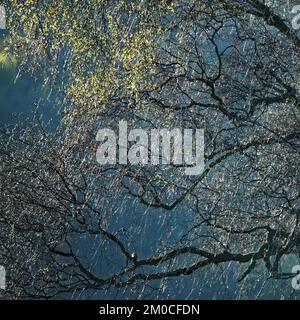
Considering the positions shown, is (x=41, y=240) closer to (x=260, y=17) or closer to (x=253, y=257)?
(x=253, y=257)

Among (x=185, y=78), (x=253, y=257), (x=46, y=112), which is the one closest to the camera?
(x=185, y=78)

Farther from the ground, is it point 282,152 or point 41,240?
point 282,152

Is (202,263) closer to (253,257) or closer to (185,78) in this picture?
(253,257)

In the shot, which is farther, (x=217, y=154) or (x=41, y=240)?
(x=217, y=154)

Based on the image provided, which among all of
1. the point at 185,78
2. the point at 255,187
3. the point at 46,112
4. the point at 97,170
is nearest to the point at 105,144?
the point at 97,170

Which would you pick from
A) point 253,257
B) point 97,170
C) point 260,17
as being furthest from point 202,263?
point 260,17
